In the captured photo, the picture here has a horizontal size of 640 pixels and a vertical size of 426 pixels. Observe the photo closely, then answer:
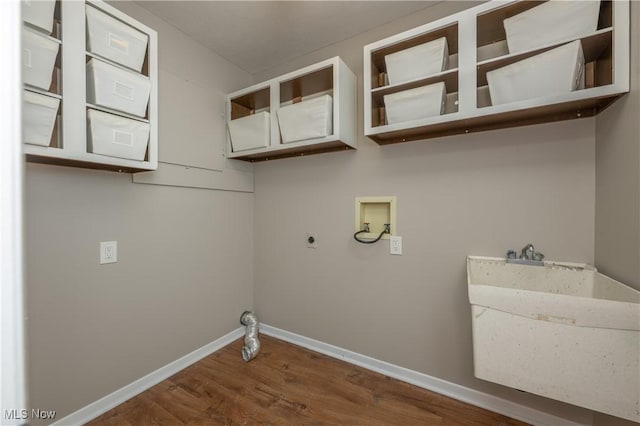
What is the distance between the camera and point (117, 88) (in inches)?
53.7

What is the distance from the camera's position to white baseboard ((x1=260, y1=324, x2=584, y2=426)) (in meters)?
1.43

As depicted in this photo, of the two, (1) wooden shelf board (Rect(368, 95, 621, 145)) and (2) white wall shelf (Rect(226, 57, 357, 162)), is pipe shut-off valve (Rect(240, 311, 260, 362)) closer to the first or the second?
(2) white wall shelf (Rect(226, 57, 357, 162))

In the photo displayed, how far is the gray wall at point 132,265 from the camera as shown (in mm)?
1346

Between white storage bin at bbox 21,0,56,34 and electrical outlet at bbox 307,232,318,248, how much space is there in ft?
6.07

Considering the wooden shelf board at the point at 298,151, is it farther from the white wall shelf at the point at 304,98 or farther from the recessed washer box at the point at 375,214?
the recessed washer box at the point at 375,214

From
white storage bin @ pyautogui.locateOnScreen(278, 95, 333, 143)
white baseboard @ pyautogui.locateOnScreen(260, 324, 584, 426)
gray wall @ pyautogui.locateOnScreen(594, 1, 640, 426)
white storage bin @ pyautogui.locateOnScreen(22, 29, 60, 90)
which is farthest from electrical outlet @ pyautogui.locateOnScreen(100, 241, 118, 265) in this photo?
gray wall @ pyautogui.locateOnScreen(594, 1, 640, 426)

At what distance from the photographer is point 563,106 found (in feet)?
4.09

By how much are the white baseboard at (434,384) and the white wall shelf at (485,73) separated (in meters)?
1.62

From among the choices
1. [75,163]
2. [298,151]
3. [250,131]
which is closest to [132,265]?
[75,163]

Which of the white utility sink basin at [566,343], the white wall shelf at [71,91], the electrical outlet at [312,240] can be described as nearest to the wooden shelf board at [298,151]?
the electrical outlet at [312,240]

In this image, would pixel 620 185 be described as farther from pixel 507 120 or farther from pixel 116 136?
pixel 116 136

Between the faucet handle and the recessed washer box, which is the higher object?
the recessed washer box

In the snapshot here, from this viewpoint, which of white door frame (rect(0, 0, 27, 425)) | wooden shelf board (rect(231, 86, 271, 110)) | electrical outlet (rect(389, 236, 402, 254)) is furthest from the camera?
wooden shelf board (rect(231, 86, 271, 110))

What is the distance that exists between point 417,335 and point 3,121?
207 cm
